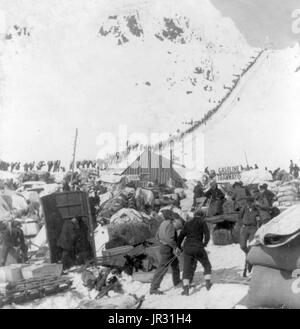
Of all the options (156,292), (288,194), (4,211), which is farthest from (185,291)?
(288,194)

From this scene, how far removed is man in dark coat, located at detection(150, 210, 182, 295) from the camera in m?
6.75

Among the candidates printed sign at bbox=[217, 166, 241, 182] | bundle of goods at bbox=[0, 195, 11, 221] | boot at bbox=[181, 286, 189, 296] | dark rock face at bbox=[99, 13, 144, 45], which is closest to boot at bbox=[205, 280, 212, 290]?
boot at bbox=[181, 286, 189, 296]

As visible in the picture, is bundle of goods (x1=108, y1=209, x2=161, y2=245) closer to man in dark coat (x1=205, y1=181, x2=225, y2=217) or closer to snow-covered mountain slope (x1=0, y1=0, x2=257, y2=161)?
man in dark coat (x1=205, y1=181, x2=225, y2=217)

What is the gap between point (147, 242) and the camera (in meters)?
8.13

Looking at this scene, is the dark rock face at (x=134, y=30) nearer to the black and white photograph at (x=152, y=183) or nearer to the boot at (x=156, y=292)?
the black and white photograph at (x=152, y=183)

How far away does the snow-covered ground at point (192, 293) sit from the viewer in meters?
6.19

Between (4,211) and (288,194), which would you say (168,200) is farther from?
(4,211)

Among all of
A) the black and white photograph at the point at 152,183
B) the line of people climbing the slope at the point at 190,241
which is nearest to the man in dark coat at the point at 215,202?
the black and white photograph at the point at 152,183

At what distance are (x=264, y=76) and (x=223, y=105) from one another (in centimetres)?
476

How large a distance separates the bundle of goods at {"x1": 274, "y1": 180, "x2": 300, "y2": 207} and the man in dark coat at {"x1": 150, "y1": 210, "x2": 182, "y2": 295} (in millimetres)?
5640

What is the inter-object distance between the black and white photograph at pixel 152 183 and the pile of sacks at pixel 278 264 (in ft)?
0.04

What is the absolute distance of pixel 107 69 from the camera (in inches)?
2221

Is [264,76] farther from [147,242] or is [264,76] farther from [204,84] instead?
[147,242]
